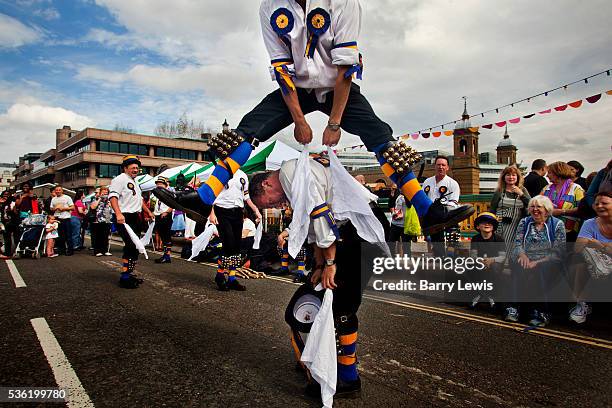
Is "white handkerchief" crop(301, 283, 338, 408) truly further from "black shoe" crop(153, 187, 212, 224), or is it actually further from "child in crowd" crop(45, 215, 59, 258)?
"child in crowd" crop(45, 215, 59, 258)

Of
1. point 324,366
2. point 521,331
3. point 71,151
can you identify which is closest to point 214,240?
point 521,331

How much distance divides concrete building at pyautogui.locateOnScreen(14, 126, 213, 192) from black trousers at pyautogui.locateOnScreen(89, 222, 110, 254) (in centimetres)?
4837

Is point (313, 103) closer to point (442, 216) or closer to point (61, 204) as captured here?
point (442, 216)

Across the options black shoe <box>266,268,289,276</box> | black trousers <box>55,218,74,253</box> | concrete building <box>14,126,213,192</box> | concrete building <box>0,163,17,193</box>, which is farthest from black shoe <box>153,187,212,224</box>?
concrete building <box>0,163,17,193</box>

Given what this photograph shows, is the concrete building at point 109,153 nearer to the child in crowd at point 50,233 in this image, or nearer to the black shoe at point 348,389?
the child in crowd at point 50,233

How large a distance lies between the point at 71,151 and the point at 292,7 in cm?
8258

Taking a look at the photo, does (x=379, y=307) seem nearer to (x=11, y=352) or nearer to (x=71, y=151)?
(x=11, y=352)

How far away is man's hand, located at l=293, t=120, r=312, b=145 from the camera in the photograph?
2943 mm

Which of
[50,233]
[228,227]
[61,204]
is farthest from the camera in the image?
[61,204]

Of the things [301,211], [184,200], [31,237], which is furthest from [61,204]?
[301,211]

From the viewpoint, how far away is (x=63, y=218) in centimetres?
1163

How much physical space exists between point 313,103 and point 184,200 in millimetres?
1263

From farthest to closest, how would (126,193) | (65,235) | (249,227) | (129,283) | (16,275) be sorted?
(65,235) → (249,227) → (16,275) → (126,193) → (129,283)

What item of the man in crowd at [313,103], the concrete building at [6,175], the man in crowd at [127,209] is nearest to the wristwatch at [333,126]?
the man in crowd at [313,103]
